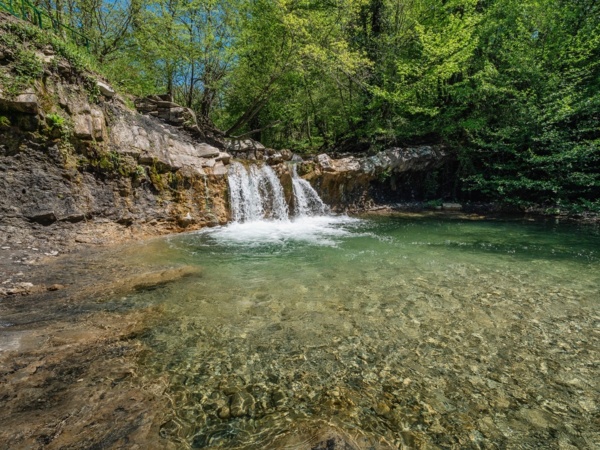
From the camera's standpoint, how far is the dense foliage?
1238 centimetres

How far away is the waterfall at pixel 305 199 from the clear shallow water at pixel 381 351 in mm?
6013

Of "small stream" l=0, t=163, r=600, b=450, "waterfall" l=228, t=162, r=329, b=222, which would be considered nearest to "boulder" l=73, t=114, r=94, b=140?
"small stream" l=0, t=163, r=600, b=450

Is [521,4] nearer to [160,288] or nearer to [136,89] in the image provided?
[136,89]

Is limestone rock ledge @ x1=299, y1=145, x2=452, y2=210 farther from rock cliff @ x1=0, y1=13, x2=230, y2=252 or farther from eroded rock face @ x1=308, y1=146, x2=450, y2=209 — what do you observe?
rock cliff @ x1=0, y1=13, x2=230, y2=252

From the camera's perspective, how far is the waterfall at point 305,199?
12430mm

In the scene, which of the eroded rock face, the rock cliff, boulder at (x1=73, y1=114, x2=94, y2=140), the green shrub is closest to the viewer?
the rock cliff

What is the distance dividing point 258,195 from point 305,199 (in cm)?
239

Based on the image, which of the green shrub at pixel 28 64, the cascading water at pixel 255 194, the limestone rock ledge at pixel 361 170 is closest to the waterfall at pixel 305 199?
the limestone rock ledge at pixel 361 170

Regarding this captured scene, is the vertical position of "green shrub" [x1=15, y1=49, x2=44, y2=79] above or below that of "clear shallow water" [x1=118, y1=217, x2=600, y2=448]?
above

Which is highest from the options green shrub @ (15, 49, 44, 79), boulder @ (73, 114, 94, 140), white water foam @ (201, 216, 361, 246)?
green shrub @ (15, 49, 44, 79)

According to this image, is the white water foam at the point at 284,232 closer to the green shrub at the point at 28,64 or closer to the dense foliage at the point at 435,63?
the green shrub at the point at 28,64

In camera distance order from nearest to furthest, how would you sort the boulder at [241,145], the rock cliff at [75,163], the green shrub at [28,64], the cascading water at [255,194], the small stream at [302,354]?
1. the small stream at [302,354]
2. the rock cliff at [75,163]
3. the green shrub at [28,64]
4. the cascading water at [255,194]
5. the boulder at [241,145]

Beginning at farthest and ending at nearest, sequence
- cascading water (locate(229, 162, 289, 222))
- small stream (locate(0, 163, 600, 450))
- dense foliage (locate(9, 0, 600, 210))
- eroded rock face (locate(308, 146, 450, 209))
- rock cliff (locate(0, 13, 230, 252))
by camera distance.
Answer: eroded rock face (locate(308, 146, 450, 209)), dense foliage (locate(9, 0, 600, 210)), cascading water (locate(229, 162, 289, 222)), rock cliff (locate(0, 13, 230, 252)), small stream (locate(0, 163, 600, 450))

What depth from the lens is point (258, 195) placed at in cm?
1109
